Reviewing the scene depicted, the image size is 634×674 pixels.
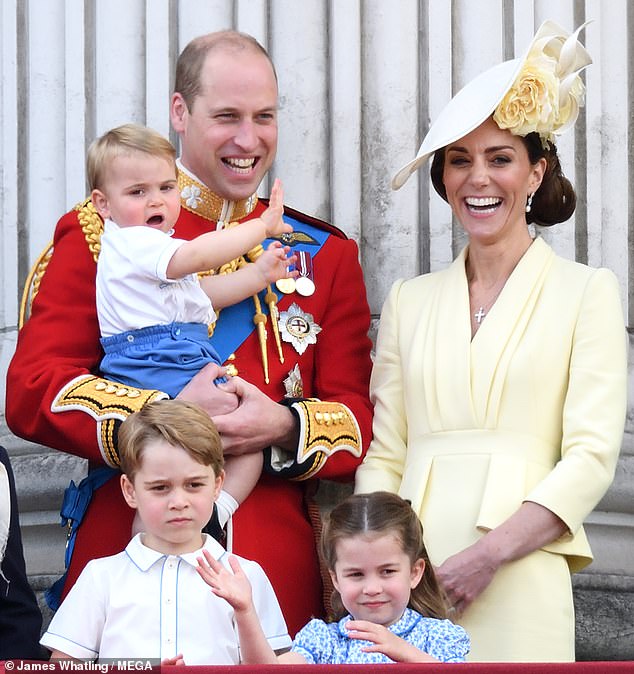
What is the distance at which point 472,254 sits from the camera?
4887mm

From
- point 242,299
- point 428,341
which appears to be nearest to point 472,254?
point 428,341

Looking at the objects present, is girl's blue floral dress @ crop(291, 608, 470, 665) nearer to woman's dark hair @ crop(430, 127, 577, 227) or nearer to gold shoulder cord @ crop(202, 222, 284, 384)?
gold shoulder cord @ crop(202, 222, 284, 384)

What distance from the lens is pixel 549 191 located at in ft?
16.1

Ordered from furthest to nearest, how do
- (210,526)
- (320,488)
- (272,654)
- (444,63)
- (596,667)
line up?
1. (444,63)
2. (320,488)
3. (210,526)
4. (272,654)
5. (596,667)

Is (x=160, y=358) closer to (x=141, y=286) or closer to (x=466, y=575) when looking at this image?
(x=141, y=286)

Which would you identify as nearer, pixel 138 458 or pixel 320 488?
pixel 138 458

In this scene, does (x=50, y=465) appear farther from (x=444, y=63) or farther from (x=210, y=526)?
(x=444, y=63)

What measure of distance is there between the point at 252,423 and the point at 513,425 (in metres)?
0.60

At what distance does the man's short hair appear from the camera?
16.1ft

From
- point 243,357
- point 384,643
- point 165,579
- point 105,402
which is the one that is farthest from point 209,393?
point 384,643

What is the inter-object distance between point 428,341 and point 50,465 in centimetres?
117

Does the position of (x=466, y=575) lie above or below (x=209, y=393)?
below

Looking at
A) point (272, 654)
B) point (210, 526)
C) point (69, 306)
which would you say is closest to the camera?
point (272, 654)

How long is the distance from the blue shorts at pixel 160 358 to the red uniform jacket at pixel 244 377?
7 centimetres
